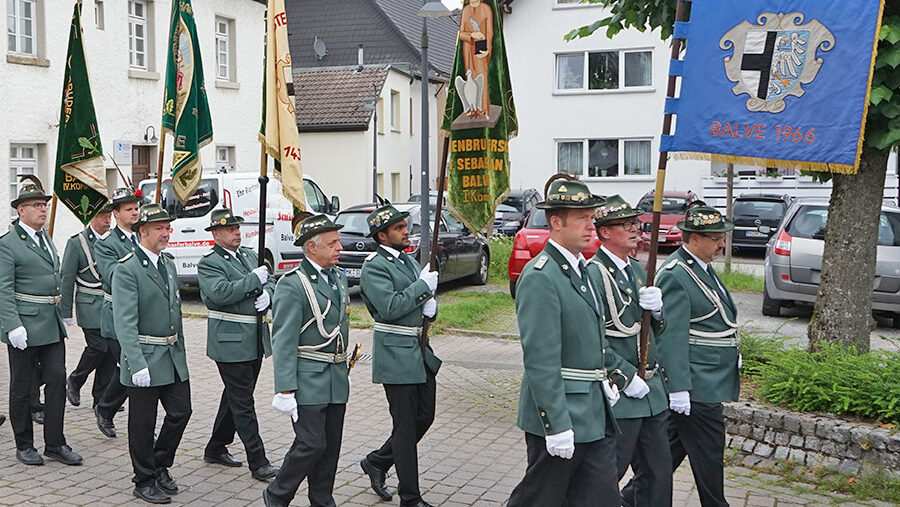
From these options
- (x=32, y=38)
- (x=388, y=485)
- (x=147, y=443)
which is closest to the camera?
(x=147, y=443)

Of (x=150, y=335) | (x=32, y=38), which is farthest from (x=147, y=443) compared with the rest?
(x=32, y=38)

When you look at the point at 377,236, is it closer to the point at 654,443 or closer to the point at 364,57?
the point at 654,443

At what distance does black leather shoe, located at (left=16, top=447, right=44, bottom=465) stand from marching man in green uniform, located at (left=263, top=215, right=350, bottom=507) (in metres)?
2.44

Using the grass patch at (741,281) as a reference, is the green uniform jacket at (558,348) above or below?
above

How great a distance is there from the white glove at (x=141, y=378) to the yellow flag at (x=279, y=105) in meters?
1.68

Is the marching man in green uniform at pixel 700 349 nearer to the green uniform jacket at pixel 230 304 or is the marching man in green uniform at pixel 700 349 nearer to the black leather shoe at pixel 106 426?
the green uniform jacket at pixel 230 304

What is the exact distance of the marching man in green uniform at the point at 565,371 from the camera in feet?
14.9

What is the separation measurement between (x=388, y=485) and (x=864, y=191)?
4.51 m

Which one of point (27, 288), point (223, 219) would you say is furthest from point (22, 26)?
point (223, 219)

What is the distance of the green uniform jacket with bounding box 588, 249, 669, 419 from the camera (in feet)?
17.5

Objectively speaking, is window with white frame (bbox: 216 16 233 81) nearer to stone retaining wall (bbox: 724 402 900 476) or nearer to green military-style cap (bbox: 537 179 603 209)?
stone retaining wall (bbox: 724 402 900 476)

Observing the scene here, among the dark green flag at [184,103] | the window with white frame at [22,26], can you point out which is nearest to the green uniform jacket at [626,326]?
the dark green flag at [184,103]

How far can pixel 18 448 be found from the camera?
7379 mm

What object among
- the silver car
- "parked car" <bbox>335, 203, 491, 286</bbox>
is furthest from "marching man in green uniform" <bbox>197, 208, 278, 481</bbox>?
the silver car
